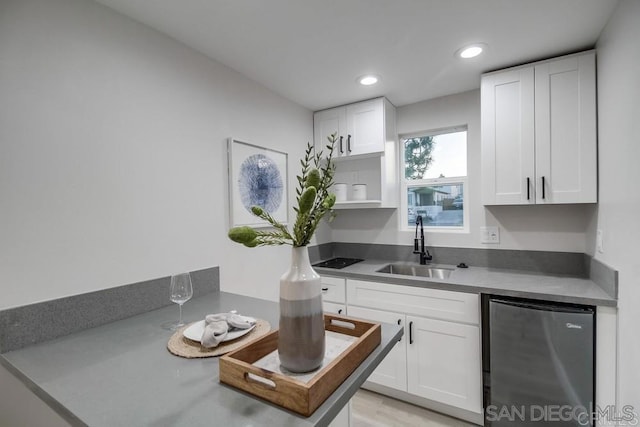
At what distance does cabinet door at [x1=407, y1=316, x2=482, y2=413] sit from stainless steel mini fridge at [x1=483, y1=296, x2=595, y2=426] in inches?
2.9

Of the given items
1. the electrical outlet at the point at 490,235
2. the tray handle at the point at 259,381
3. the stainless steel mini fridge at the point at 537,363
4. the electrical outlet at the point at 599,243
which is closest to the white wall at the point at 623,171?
the electrical outlet at the point at 599,243

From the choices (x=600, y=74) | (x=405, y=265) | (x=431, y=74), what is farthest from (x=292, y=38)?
(x=405, y=265)

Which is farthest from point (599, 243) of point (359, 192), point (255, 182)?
point (255, 182)

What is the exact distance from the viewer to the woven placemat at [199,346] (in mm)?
986

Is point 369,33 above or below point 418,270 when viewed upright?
above

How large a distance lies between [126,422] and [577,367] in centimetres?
203

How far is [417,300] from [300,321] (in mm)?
1494

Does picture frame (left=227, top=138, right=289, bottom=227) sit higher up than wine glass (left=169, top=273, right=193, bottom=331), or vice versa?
picture frame (left=227, top=138, right=289, bottom=227)

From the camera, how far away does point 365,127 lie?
2557 mm

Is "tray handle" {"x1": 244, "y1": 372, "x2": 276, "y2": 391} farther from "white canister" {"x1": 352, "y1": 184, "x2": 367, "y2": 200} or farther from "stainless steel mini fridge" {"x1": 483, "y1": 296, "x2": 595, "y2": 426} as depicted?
"white canister" {"x1": 352, "y1": 184, "x2": 367, "y2": 200}

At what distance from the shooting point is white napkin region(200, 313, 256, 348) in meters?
1.01

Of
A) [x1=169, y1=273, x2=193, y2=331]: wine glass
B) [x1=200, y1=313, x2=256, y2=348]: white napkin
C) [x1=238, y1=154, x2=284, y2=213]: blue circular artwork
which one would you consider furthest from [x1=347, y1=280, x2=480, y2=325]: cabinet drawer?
[x1=169, y1=273, x2=193, y2=331]: wine glass

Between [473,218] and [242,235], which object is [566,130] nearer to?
[473,218]

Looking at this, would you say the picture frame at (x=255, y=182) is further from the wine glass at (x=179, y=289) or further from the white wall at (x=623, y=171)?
the white wall at (x=623, y=171)
